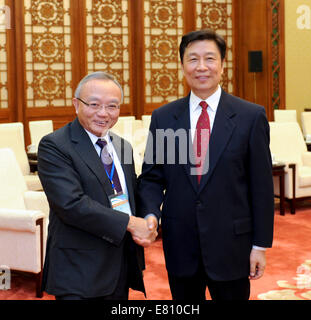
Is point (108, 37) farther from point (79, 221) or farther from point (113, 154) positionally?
point (79, 221)

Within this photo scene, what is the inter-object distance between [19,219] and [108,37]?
19.9ft

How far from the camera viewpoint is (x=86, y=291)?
1896 millimetres

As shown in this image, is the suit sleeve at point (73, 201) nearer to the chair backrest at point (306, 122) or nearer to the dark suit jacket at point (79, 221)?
the dark suit jacket at point (79, 221)

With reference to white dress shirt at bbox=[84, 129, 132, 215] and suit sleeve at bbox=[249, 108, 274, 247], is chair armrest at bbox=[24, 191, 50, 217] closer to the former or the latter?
white dress shirt at bbox=[84, 129, 132, 215]

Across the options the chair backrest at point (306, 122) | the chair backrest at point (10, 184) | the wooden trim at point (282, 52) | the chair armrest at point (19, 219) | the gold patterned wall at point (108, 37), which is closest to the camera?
the chair armrest at point (19, 219)

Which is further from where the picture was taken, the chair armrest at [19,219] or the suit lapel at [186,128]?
A: the chair armrest at [19,219]

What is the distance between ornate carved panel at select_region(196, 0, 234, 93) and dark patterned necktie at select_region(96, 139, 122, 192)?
8.14 m

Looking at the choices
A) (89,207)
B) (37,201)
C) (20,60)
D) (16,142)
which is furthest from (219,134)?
(20,60)

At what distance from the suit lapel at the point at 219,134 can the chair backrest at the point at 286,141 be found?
487cm

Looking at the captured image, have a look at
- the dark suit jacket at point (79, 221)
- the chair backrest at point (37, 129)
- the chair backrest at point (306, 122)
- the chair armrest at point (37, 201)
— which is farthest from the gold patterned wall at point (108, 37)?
the dark suit jacket at point (79, 221)

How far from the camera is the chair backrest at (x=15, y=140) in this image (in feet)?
21.0

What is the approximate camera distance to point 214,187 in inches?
80.0

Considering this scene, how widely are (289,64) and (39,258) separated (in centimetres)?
730

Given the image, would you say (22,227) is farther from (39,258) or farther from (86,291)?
(86,291)
